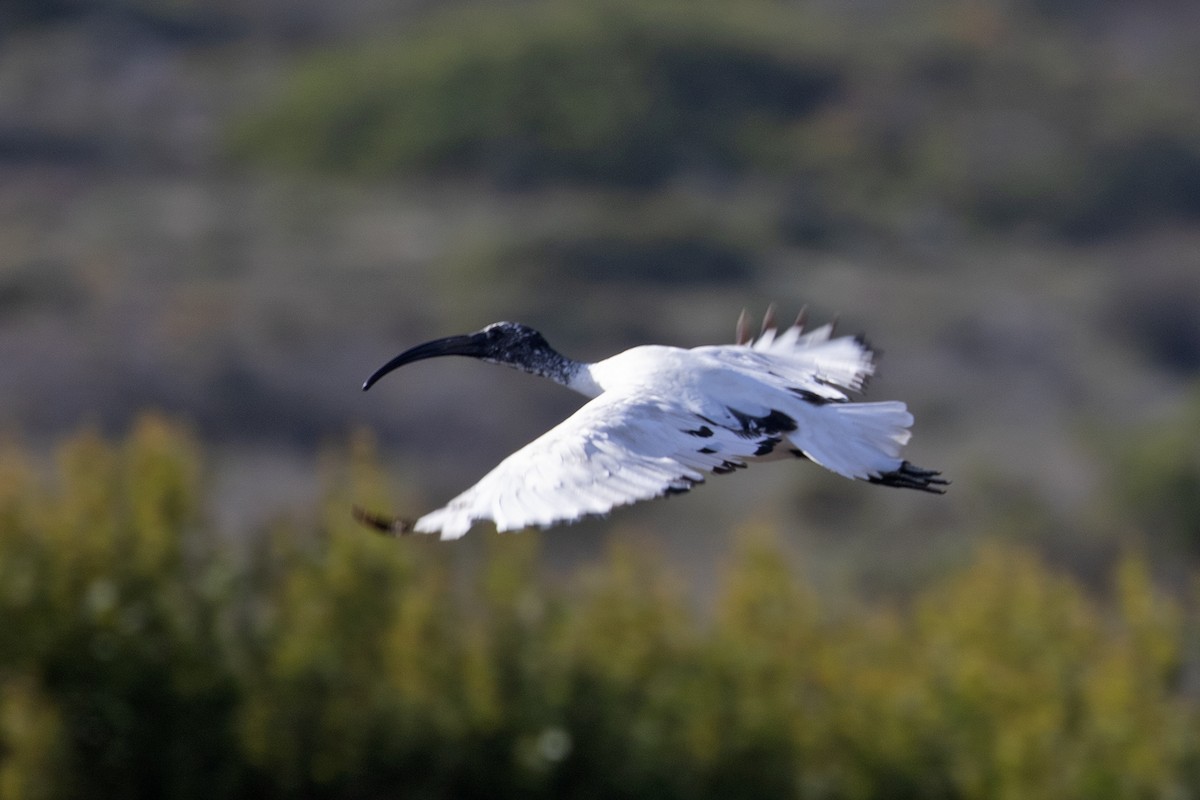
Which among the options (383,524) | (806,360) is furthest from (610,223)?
(383,524)

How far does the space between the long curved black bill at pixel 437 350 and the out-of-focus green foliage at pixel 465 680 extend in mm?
4696

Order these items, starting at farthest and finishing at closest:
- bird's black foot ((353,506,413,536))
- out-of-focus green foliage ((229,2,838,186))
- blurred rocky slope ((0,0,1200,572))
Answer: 1. out-of-focus green foliage ((229,2,838,186))
2. blurred rocky slope ((0,0,1200,572))
3. bird's black foot ((353,506,413,536))

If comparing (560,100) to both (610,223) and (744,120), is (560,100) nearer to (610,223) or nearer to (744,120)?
(744,120)

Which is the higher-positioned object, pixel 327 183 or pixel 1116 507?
pixel 1116 507

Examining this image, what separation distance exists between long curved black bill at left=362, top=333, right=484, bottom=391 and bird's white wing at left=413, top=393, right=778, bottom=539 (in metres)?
0.91

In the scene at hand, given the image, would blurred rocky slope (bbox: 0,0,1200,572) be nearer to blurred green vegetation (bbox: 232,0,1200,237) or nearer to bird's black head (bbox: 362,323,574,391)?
blurred green vegetation (bbox: 232,0,1200,237)

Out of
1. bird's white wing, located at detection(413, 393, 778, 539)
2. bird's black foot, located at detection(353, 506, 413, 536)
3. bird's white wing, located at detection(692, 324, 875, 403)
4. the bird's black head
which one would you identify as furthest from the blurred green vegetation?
bird's black foot, located at detection(353, 506, 413, 536)

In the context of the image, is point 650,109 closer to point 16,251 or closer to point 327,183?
point 327,183

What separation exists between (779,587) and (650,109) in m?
27.6

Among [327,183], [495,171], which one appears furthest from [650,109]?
[327,183]

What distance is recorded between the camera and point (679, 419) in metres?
6.18

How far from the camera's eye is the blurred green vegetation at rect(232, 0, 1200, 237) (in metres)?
39.1

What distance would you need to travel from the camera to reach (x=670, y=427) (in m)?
6.11

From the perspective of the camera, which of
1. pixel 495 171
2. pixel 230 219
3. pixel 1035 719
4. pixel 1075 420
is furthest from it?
pixel 495 171
